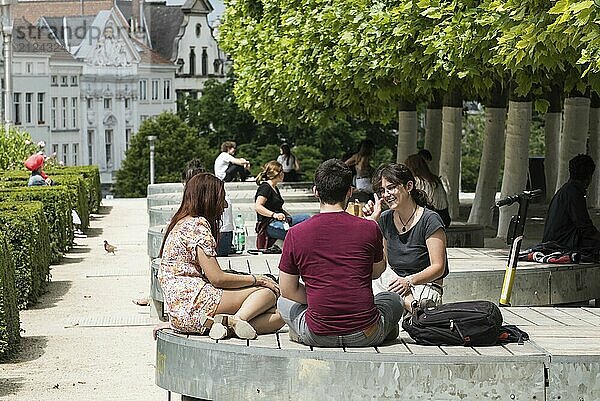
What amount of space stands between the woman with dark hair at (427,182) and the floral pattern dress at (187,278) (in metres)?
5.95

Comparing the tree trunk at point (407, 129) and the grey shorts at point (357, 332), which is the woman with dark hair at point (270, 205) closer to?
the grey shorts at point (357, 332)

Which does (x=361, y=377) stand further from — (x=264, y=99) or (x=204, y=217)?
(x=264, y=99)

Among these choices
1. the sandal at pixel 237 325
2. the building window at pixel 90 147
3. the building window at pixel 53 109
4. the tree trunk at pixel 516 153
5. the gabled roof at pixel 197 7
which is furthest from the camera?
the gabled roof at pixel 197 7

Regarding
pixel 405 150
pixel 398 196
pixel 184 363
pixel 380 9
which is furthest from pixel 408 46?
pixel 405 150

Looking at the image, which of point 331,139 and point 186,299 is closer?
point 186,299

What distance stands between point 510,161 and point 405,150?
6660 mm

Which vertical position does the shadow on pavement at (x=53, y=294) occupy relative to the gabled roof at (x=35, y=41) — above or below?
below

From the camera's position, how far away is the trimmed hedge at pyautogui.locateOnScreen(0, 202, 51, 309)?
14.8 meters

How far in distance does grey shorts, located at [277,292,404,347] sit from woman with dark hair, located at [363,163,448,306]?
24.1 inches

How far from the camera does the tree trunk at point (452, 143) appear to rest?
23.6 meters

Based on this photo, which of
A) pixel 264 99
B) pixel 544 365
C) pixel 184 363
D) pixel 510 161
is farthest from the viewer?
pixel 264 99

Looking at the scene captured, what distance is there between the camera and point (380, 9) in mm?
16359

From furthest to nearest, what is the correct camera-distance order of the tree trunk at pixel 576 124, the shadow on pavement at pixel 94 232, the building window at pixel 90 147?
1. the building window at pixel 90 147
2. the shadow on pavement at pixel 94 232
3. the tree trunk at pixel 576 124

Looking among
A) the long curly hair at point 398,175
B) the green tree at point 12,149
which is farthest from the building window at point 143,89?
the long curly hair at point 398,175
